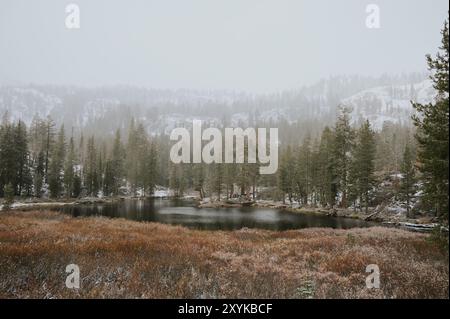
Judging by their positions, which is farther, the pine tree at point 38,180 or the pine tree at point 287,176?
the pine tree at point 287,176

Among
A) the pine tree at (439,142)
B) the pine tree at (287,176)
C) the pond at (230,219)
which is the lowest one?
the pond at (230,219)

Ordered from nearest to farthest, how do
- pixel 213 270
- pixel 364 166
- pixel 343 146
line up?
pixel 213 270
pixel 364 166
pixel 343 146

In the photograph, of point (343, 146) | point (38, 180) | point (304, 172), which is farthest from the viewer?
point (38, 180)

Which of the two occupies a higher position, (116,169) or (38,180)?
(116,169)

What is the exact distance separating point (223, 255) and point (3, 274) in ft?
25.0

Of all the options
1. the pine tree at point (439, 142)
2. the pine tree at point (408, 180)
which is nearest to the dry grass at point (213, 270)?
the pine tree at point (439, 142)

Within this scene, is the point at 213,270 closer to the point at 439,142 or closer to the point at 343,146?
the point at 439,142

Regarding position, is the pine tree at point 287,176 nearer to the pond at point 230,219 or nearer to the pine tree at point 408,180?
the pond at point 230,219

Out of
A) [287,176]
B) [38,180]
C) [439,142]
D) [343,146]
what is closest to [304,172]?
[287,176]

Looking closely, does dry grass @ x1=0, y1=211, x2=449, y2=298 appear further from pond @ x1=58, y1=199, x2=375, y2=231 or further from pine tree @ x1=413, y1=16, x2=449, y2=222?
pond @ x1=58, y1=199, x2=375, y2=231

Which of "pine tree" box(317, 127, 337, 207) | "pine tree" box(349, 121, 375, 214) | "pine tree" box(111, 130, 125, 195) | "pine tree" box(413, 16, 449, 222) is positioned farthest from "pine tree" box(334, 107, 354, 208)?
"pine tree" box(111, 130, 125, 195)
